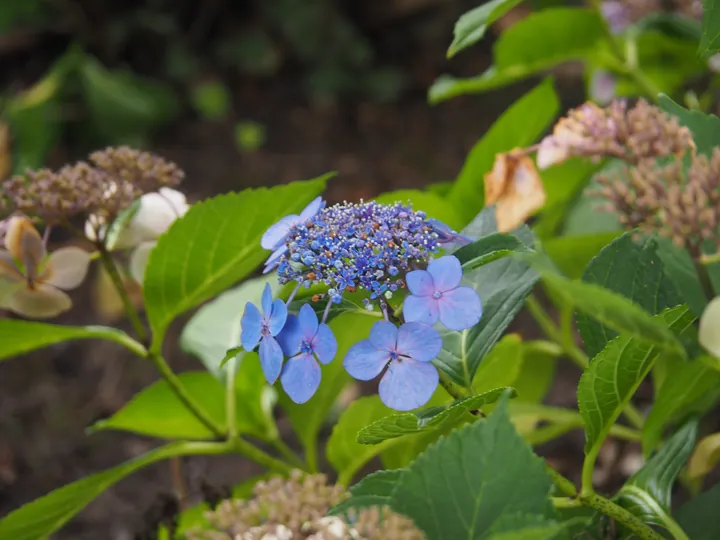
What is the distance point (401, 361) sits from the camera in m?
0.47

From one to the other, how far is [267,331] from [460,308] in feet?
0.42

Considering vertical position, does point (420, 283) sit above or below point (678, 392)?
above

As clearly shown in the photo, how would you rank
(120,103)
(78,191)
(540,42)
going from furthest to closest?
(120,103)
(540,42)
(78,191)

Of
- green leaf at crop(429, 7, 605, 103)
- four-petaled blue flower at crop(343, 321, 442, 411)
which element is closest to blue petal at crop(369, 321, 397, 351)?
four-petaled blue flower at crop(343, 321, 442, 411)

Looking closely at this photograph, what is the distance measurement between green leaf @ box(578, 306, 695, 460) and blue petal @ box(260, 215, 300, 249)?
0.23 m

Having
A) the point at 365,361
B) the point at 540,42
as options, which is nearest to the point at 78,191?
the point at 365,361

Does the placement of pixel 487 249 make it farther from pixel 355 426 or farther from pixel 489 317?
pixel 355 426

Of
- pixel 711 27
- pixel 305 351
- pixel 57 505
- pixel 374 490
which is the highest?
pixel 711 27

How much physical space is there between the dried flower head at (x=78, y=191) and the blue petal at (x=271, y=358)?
26 centimetres

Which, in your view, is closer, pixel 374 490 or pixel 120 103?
pixel 374 490

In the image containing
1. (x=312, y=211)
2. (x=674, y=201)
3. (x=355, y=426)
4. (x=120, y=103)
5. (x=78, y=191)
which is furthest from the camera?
(x=120, y=103)

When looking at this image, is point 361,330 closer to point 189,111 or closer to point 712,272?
point 712,272

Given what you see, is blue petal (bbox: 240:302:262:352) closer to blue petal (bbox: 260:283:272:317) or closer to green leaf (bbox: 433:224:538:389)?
blue petal (bbox: 260:283:272:317)

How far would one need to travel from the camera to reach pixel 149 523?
0.82 metres
